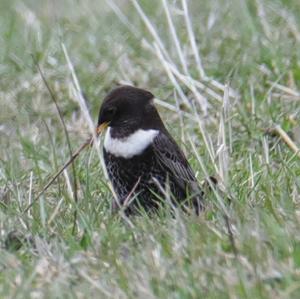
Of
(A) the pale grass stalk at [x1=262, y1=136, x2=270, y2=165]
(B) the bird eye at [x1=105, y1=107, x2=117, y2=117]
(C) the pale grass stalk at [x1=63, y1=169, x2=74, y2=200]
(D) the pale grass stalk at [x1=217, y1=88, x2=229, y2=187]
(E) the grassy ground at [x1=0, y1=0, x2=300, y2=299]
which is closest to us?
(E) the grassy ground at [x1=0, y1=0, x2=300, y2=299]

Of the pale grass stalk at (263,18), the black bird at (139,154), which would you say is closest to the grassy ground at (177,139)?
the pale grass stalk at (263,18)

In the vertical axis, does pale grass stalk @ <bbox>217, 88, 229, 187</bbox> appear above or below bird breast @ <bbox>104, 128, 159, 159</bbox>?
below

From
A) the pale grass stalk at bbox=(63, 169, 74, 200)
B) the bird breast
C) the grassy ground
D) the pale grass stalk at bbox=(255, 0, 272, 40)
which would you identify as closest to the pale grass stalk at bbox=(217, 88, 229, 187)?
the grassy ground

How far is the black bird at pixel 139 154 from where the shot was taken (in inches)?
219

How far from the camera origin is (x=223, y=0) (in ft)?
27.8

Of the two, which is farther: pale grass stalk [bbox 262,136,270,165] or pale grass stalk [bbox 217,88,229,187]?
pale grass stalk [bbox 262,136,270,165]

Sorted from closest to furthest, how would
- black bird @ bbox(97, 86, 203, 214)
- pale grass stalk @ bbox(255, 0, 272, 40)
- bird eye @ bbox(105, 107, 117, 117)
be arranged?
black bird @ bbox(97, 86, 203, 214) < bird eye @ bbox(105, 107, 117, 117) < pale grass stalk @ bbox(255, 0, 272, 40)

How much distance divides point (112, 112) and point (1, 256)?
1454 millimetres

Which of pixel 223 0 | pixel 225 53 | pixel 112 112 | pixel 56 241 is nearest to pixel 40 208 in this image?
pixel 56 241

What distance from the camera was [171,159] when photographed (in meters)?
5.60

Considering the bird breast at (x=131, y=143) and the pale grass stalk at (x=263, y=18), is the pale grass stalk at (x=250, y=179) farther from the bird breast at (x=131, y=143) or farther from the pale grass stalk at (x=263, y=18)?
the pale grass stalk at (x=263, y=18)

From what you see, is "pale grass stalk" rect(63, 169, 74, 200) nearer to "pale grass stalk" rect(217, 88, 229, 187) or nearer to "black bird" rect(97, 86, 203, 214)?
"black bird" rect(97, 86, 203, 214)

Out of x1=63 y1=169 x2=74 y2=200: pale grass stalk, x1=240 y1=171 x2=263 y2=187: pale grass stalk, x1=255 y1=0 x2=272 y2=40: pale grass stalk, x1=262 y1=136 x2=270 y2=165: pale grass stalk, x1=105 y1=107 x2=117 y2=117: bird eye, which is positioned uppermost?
x1=105 y1=107 x2=117 y2=117: bird eye

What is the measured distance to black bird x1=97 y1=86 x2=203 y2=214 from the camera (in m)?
5.56
